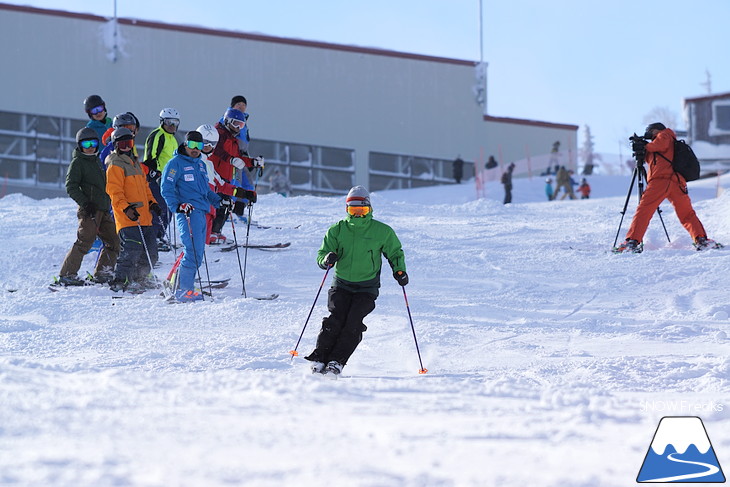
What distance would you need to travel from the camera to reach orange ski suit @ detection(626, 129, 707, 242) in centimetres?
1105

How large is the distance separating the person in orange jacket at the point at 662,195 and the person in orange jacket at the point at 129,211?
217 inches

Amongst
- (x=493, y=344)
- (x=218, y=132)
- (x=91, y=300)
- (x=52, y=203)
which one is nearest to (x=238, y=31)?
(x=52, y=203)

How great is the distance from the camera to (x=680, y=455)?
13.3 ft

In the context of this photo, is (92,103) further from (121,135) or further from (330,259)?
(330,259)

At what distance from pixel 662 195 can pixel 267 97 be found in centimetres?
2203

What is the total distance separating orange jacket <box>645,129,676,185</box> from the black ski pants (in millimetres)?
5879

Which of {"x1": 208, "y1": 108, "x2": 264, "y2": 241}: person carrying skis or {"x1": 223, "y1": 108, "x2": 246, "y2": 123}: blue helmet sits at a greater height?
{"x1": 223, "y1": 108, "x2": 246, "y2": 123}: blue helmet

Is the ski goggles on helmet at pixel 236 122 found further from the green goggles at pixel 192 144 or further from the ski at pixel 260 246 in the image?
the green goggles at pixel 192 144

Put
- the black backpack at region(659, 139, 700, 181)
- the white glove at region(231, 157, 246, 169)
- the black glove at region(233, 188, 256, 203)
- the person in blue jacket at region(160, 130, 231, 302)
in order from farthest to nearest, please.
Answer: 1. the black backpack at region(659, 139, 700, 181)
2. the white glove at region(231, 157, 246, 169)
3. the black glove at region(233, 188, 256, 203)
4. the person in blue jacket at region(160, 130, 231, 302)

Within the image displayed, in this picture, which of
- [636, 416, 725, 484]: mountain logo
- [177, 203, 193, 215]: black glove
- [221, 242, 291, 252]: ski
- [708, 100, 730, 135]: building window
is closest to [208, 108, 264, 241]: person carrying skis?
[221, 242, 291, 252]: ski

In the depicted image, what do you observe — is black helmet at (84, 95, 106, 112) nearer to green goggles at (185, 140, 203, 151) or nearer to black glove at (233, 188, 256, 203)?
black glove at (233, 188, 256, 203)

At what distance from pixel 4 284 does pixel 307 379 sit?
5442 millimetres

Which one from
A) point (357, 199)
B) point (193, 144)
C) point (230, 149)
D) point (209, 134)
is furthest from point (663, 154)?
point (357, 199)

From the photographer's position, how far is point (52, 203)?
16906 millimetres
